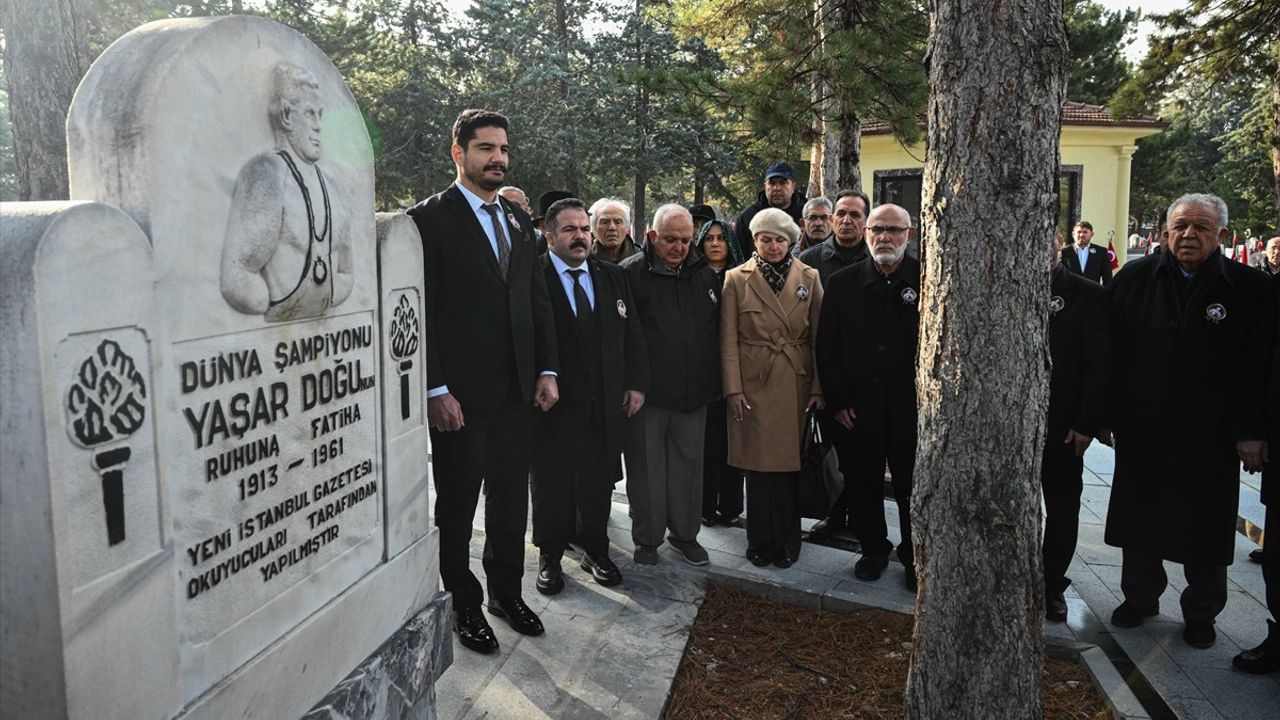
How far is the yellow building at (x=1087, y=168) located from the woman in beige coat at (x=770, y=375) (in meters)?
13.7

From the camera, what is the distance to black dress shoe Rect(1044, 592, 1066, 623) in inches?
155

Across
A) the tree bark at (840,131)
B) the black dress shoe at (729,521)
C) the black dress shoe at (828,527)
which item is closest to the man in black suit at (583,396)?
the black dress shoe at (729,521)

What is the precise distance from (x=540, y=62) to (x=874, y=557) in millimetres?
20308

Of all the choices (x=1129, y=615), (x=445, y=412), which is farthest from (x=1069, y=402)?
(x=445, y=412)

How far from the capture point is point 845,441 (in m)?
4.50

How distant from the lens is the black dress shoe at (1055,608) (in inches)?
155

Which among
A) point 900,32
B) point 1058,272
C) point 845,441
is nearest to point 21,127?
point 845,441

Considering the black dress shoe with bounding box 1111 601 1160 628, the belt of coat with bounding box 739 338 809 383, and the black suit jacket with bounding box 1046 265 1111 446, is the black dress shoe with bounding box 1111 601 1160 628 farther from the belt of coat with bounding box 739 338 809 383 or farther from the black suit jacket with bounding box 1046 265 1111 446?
the belt of coat with bounding box 739 338 809 383

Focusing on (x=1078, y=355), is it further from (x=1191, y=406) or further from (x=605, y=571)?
(x=605, y=571)

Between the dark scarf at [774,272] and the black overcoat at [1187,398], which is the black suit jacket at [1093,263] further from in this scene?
the dark scarf at [774,272]

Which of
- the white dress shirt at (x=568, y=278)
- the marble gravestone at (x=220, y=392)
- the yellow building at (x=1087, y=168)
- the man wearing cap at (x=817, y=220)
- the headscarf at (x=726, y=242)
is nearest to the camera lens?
the marble gravestone at (x=220, y=392)

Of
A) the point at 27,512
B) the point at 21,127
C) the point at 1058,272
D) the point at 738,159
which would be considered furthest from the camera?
the point at 738,159

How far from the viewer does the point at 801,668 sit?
140 inches

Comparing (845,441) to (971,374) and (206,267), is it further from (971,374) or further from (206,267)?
(206,267)
